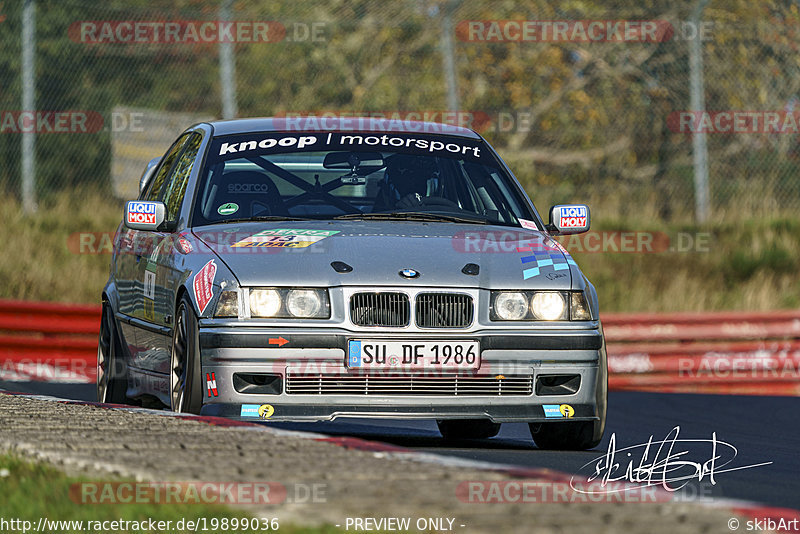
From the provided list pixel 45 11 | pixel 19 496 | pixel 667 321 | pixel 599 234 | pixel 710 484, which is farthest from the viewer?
pixel 599 234

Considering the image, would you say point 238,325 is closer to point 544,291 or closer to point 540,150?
point 544,291

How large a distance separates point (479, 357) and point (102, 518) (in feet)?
8.69

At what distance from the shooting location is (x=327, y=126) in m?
8.31

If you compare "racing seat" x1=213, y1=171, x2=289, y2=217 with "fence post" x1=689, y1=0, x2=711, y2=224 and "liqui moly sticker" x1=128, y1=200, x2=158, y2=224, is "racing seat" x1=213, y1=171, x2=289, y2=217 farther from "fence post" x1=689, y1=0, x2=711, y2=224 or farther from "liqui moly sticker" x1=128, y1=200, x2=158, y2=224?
"fence post" x1=689, y1=0, x2=711, y2=224

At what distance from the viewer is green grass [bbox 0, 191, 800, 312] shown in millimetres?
16297

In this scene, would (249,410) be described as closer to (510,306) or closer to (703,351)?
(510,306)

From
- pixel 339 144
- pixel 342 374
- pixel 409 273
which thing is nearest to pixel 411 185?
pixel 339 144

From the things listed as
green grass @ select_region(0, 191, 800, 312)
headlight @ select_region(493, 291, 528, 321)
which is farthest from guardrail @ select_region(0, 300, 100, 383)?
headlight @ select_region(493, 291, 528, 321)

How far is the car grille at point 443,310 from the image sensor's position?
6613mm

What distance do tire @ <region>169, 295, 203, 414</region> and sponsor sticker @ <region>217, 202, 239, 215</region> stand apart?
69cm

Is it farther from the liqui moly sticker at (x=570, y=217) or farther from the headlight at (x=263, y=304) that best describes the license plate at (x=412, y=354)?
the liqui moly sticker at (x=570, y=217)

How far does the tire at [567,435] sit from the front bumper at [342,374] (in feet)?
1.73

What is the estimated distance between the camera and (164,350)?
23.9 ft

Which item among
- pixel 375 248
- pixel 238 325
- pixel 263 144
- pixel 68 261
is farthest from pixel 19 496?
pixel 68 261
